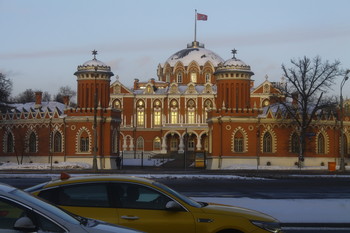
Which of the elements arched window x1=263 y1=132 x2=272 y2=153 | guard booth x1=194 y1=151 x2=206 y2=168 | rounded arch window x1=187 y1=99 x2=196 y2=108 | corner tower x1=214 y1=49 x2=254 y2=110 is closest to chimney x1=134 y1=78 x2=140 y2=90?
rounded arch window x1=187 y1=99 x2=196 y2=108

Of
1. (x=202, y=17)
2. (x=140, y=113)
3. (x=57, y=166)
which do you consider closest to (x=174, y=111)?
(x=140, y=113)

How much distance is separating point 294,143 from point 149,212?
55.9 metres

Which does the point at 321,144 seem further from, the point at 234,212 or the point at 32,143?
the point at 234,212

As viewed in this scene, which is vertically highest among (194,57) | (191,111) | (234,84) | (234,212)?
(194,57)

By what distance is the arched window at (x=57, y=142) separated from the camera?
66213mm

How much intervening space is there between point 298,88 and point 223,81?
26.0ft

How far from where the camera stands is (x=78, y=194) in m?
11.0

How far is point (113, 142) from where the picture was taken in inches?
2589

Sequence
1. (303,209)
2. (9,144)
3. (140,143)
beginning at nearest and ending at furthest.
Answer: (303,209) < (9,144) < (140,143)

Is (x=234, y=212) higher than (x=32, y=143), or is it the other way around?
(x=32, y=143)

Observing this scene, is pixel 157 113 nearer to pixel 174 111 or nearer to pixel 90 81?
pixel 174 111

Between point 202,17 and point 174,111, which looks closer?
point 174,111

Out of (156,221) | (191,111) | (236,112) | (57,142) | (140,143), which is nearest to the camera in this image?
(156,221)

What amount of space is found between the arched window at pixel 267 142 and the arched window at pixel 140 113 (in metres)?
30.9
